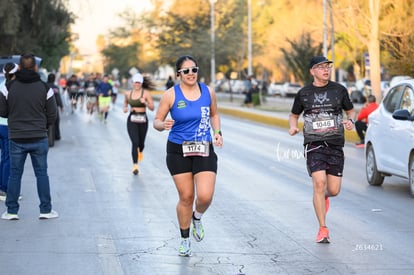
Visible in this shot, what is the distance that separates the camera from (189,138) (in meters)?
8.73

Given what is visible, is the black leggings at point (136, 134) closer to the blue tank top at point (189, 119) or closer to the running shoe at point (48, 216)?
the running shoe at point (48, 216)

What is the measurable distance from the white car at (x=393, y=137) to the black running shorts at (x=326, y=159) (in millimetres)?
3509

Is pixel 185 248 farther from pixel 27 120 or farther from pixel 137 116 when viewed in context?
pixel 137 116

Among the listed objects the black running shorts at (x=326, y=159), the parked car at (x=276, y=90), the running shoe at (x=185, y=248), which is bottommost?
the parked car at (x=276, y=90)

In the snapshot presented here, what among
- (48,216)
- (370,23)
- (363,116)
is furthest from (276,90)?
(48,216)

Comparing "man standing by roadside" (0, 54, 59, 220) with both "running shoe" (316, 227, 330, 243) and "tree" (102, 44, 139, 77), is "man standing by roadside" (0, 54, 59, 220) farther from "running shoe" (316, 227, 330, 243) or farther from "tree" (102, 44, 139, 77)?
"tree" (102, 44, 139, 77)

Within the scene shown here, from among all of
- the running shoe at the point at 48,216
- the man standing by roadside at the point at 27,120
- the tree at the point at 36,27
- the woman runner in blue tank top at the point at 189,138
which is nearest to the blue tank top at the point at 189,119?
the woman runner in blue tank top at the point at 189,138

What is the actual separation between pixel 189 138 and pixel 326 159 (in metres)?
1.75

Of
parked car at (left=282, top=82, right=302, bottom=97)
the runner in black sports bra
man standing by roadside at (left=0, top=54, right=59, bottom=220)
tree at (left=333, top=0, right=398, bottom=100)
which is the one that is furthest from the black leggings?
parked car at (left=282, top=82, right=302, bottom=97)

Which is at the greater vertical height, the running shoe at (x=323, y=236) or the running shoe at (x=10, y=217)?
the running shoe at (x=323, y=236)

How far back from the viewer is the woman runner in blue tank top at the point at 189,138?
28.6 feet

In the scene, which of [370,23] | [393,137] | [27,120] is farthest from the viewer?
[370,23]

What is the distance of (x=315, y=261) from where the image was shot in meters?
8.55

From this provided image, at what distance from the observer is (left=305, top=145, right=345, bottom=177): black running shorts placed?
980cm
